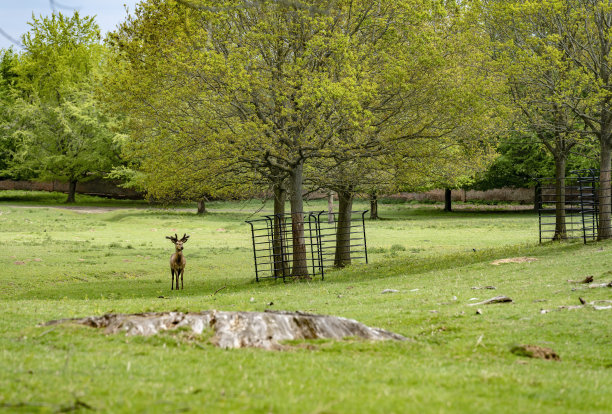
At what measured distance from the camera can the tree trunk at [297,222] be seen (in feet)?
76.4

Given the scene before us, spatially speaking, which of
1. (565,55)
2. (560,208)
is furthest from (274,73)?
(560,208)

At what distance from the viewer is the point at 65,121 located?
195 ft

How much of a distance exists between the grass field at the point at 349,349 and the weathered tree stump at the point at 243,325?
256 millimetres

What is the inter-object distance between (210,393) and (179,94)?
16109mm

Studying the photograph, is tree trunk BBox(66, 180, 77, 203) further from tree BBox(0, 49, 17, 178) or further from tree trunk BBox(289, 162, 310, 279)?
tree trunk BBox(289, 162, 310, 279)

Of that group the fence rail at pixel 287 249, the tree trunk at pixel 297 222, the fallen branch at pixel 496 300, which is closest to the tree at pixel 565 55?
the fence rail at pixel 287 249

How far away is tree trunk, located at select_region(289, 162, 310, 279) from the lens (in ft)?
76.4

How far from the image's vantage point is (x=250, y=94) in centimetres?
2130

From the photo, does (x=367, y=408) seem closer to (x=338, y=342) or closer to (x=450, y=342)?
(x=338, y=342)

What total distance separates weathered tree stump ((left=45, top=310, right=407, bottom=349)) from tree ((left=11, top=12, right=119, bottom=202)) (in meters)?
52.6

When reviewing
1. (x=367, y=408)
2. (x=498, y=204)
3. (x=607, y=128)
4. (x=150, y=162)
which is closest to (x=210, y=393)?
(x=367, y=408)

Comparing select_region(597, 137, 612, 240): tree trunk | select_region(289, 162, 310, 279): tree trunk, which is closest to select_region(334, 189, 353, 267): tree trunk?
select_region(289, 162, 310, 279): tree trunk

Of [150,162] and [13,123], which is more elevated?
[13,123]

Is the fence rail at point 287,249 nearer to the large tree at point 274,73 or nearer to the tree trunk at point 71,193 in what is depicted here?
the large tree at point 274,73
